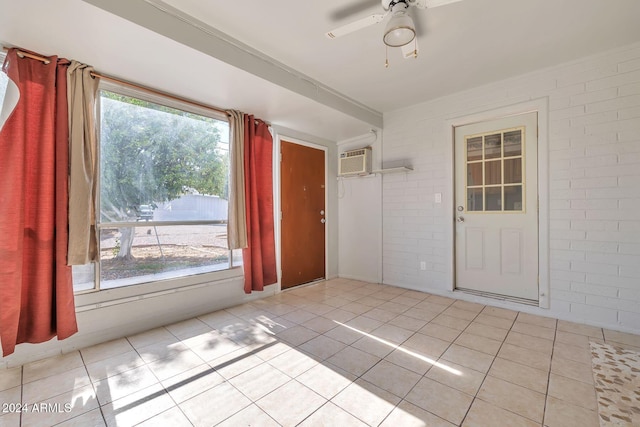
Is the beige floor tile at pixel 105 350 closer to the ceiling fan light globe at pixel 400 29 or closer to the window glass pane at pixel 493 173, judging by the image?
the ceiling fan light globe at pixel 400 29

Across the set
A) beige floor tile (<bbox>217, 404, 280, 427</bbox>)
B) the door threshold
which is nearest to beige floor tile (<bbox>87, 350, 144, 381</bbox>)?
beige floor tile (<bbox>217, 404, 280, 427</bbox>)

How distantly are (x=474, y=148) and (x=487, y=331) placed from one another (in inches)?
83.1

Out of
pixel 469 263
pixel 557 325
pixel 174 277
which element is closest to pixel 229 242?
pixel 174 277

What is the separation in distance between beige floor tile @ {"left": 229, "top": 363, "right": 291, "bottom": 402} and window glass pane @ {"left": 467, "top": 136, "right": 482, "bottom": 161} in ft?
10.4

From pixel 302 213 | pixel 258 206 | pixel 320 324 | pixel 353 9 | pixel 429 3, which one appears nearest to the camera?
pixel 429 3

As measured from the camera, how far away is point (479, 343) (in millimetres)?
2334

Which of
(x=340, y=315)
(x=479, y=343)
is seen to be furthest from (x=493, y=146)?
(x=340, y=315)

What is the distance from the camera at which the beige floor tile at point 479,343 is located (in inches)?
87.7

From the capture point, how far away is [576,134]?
2713mm

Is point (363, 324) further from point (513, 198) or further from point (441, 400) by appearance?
point (513, 198)

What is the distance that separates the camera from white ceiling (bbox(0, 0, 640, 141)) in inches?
74.3

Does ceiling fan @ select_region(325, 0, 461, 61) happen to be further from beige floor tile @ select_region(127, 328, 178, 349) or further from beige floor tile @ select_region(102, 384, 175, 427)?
beige floor tile @ select_region(127, 328, 178, 349)

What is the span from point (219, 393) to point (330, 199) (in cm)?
331

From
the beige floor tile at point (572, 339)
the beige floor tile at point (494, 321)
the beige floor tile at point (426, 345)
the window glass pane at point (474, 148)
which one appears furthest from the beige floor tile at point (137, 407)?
the window glass pane at point (474, 148)
